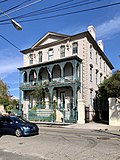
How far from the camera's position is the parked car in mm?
15031

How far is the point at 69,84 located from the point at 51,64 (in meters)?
4.31

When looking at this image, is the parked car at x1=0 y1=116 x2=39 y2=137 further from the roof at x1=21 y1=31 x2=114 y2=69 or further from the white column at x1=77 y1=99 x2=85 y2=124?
the roof at x1=21 y1=31 x2=114 y2=69

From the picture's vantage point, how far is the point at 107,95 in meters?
27.5

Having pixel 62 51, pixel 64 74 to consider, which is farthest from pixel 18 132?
pixel 62 51

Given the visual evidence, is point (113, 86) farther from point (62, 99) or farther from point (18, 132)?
point (18, 132)

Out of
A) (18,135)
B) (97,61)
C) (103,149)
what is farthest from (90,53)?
(103,149)

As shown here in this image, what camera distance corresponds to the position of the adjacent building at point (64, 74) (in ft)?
95.3

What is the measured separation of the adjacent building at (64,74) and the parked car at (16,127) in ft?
38.5

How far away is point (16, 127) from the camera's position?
50.4ft

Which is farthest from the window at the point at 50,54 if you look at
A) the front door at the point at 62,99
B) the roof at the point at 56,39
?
the front door at the point at 62,99

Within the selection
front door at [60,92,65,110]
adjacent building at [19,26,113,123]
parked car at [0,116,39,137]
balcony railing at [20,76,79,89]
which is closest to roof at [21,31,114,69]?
adjacent building at [19,26,113,123]

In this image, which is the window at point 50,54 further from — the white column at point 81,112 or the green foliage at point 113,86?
the green foliage at point 113,86

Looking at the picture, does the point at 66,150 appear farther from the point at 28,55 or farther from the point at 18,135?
the point at 28,55

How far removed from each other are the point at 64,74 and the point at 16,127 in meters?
17.0
